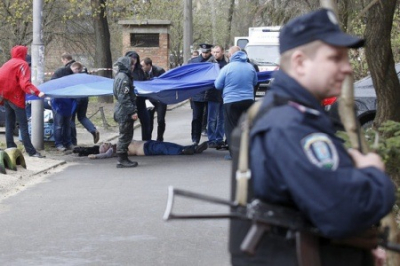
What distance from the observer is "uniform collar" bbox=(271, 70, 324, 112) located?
2998mm

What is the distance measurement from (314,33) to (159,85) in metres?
12.5

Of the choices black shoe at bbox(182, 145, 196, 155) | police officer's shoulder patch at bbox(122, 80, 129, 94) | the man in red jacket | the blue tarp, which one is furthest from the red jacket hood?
black shoe at bbox(182, 145, 196, 155)

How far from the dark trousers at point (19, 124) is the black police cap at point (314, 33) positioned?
11878 mm

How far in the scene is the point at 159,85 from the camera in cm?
1546

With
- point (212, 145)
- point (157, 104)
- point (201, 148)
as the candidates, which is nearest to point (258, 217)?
point (201, 148)

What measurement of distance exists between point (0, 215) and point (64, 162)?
5049mm

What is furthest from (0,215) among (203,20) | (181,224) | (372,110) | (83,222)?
(203,20)

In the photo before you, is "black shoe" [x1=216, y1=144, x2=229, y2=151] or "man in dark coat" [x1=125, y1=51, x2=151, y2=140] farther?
"black shoe" [x1=216, y1=144, x2=229, y2=151]

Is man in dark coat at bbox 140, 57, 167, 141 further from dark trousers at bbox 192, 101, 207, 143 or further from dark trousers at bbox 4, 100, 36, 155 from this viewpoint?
dark trousers at bbox 4, 100, 36, 155

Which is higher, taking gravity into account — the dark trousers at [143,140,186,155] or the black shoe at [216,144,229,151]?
the dark trousers at [143,140,186,155]

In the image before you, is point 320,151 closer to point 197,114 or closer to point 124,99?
point 124,99

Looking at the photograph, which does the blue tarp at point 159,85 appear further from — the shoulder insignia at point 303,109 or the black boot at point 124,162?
the shoulder insignia at point 303,109

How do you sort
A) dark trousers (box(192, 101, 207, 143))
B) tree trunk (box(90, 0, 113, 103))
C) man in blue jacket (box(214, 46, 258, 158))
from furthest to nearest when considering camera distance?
tree trunk (box(90, 0, 113, 103)), dark trousers (box(192, 101, 207, 143)), man in blue jacket (box(214, 46, 258, 158))

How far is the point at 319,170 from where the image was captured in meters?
2.80
